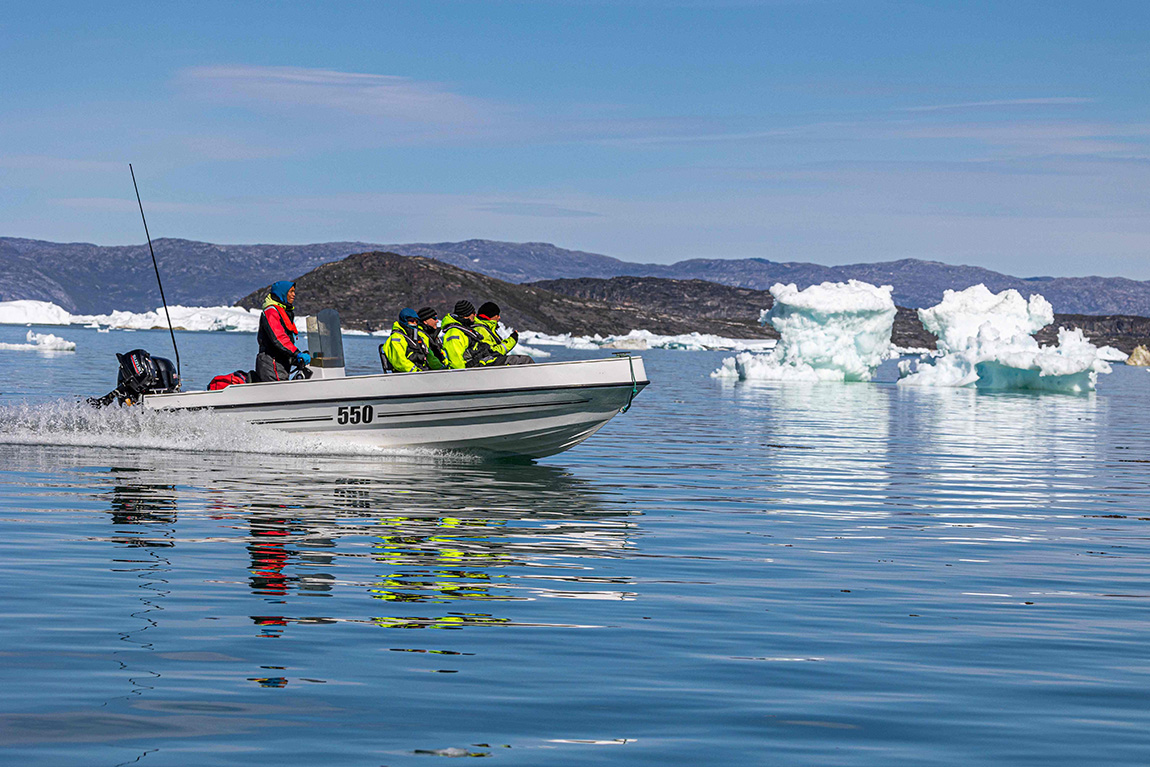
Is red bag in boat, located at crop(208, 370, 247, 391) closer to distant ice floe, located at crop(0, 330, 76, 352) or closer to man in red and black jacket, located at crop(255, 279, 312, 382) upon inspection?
man in red and black jacket, located at crop(255, 279, 312, 382)

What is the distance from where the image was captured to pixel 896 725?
5445 mm

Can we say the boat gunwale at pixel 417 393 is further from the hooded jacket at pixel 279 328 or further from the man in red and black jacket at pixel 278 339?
the hooded jacket at pixel 279 328

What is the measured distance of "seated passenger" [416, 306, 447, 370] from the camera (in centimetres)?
1719

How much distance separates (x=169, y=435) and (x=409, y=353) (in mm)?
3935

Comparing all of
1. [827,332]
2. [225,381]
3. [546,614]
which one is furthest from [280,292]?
[827,332]

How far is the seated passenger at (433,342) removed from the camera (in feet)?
56.4

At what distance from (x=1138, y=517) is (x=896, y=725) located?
10295 millimetres

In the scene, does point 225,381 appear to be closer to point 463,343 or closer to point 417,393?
point 417,393

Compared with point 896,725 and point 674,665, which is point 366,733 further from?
point 896,725

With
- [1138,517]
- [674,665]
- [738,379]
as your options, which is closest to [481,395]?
[1138,517]

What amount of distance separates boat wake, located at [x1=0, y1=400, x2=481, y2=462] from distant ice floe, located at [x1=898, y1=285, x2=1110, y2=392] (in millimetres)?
42291

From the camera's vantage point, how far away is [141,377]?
1805 cm

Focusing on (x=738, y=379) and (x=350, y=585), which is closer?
(x=350, y=585)

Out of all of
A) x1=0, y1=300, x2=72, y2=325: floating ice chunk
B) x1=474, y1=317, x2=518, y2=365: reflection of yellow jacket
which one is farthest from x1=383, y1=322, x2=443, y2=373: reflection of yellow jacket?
x1=0, y1=300, x2=72, y2=325: floating ice chunk
